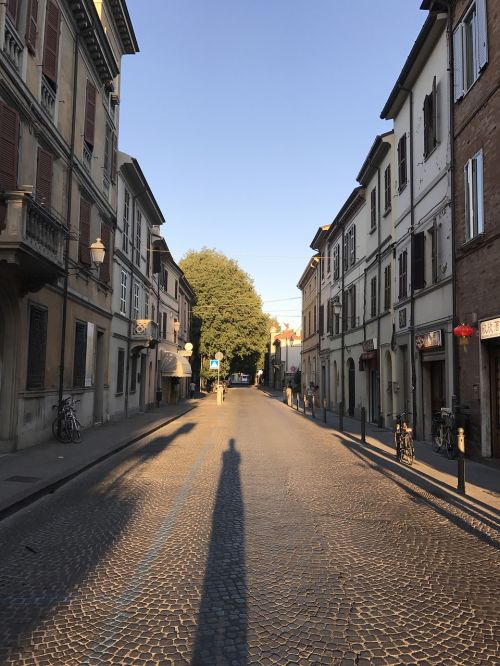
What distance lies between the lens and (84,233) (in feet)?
53.2

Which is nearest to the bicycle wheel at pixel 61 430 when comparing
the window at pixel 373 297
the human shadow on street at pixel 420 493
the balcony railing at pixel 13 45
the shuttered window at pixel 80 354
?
the shuttered window at pixel 80 354

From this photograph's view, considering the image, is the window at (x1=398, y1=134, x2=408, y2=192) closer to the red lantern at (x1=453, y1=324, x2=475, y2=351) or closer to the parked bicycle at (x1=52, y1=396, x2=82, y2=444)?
the red lantern at (x1=453, y1=324, x2=475, y2=351)

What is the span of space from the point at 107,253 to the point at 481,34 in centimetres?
1355

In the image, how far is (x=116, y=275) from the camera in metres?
20.8

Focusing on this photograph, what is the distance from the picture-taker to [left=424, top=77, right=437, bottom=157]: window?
46.6 feet

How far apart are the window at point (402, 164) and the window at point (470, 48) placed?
15.2 feet

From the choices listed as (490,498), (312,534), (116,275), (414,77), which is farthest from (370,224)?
(312,534)

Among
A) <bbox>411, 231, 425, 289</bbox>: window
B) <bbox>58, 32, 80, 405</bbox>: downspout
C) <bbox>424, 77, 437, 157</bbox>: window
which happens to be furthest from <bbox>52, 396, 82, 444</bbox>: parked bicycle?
<bbox>424, 77, 437, 157</bbox>: window

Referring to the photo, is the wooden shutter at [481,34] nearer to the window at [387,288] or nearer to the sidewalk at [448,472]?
the sidewalk at [448,472]

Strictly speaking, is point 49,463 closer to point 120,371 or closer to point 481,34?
point 120,371

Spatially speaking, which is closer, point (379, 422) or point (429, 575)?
point (429, 575)

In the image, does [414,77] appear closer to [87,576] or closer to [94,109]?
[94,109]

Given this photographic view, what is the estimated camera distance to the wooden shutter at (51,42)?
12758mm

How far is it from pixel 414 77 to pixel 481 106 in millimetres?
5657
